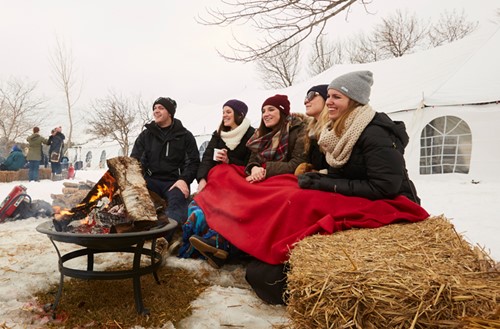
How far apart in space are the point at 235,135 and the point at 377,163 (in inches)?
77.8

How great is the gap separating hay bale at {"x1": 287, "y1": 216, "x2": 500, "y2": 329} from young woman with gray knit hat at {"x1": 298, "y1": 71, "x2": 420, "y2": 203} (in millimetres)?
616

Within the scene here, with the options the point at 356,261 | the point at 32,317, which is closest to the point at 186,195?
the point at 32,317

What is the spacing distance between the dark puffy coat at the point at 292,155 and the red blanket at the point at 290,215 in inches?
10.5

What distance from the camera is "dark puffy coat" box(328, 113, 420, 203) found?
2307 millimetres

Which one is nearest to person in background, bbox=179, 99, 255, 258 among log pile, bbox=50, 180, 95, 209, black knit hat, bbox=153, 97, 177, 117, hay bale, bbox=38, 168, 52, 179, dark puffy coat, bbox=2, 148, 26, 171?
black knit hat, bbox=153, 97, 177, 117

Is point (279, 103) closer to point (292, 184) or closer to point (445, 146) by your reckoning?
point (292, 184)

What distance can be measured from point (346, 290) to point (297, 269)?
0.32m

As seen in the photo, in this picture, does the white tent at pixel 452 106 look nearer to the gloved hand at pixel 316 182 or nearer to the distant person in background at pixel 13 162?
the gloved hand at pixel 316 182

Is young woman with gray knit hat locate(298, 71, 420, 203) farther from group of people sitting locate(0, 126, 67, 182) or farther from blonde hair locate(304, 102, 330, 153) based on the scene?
group of people sitting locate(0, 126, 67, 182)

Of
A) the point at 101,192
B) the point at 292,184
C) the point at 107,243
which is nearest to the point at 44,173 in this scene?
the point at 101,192

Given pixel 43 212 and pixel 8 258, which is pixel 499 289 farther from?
pixel 43 212

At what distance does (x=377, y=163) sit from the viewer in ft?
7.60

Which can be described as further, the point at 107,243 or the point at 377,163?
the point at 377,163

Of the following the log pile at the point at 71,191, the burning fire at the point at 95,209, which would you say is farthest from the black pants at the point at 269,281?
the log pile at the point at 71,191
